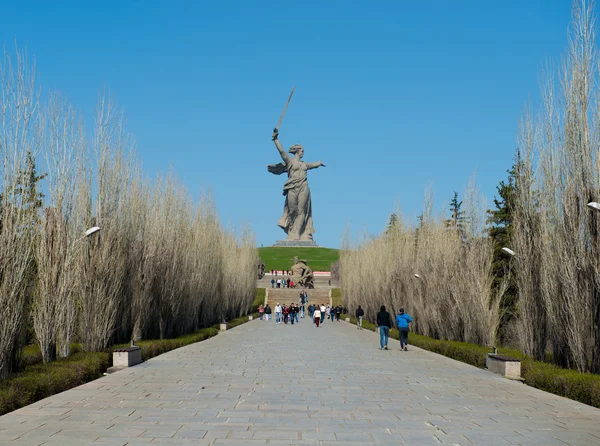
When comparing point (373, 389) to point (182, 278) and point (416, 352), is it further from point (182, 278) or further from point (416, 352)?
point (182, 278)

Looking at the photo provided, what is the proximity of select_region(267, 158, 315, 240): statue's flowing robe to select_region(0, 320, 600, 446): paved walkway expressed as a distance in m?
58.1

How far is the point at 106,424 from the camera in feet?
26.3

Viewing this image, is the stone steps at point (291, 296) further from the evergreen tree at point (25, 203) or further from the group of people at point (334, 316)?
the evergreen tree at point (25, 203)

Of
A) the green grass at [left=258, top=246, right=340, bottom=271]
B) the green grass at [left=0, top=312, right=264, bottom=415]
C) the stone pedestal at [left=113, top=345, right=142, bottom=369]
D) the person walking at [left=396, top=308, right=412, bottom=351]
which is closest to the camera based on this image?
the green grass at [left=0, top=312, right=264, bottom=415]

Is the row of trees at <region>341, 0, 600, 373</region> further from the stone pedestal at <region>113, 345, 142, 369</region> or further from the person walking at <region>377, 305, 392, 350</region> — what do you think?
the stone pedestal at <region>113, 345, 142, 369</region>

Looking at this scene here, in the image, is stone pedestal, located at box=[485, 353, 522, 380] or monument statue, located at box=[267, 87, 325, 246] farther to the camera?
monument statue, located at box=[267, 87, 325, 246]

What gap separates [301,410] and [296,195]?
64.4 m

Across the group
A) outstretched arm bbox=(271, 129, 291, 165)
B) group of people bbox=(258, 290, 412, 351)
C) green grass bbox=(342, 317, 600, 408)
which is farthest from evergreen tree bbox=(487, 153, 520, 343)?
outstretched arm bbox=(271, 129, 291, 165)

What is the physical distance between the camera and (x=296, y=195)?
73312 millimetres

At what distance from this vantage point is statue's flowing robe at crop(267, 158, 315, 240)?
72938mm

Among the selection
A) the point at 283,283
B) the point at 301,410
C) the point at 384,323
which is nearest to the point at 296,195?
the point at 283,283

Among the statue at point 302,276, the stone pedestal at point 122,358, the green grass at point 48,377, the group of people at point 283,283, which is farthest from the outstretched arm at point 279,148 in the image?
the stone pedestal at point 122,358

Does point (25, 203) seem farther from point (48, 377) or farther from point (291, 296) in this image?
point (291, 296)

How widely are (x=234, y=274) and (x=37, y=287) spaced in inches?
1002
